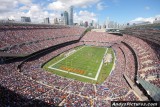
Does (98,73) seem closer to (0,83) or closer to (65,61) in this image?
(65,61)

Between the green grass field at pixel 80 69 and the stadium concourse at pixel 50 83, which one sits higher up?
the stadium concourse at pixel 50 83

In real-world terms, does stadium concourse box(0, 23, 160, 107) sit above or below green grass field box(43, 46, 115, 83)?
above

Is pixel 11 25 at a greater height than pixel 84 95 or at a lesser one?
greater

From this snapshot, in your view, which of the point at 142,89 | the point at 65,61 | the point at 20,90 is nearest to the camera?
the point at 20,90

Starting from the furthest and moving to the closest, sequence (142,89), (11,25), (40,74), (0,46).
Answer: (11,25) < (0,46) < (40,74) < (142,89)

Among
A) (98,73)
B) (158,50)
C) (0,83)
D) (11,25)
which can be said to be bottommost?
(98,73)

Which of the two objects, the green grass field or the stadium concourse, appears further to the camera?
the green grass field

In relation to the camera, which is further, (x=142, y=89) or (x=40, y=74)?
(x=40, y=74)

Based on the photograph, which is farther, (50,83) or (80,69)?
(80,69)

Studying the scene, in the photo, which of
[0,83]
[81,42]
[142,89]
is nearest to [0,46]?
[0,83]

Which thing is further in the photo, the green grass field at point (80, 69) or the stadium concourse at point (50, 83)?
the green grass field at point (80, 69)

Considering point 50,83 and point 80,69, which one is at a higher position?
point 50,83
